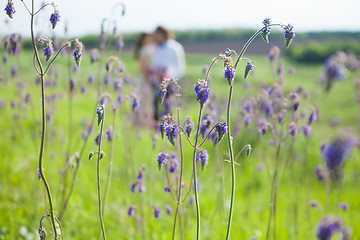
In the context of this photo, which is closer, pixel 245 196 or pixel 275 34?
pixel 245 196

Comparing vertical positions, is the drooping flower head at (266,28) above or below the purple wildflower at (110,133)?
above

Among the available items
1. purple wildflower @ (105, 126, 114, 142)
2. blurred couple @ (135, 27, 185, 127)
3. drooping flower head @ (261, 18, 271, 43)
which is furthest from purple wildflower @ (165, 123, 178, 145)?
blurred couple @ (135, 27, 185, 127)

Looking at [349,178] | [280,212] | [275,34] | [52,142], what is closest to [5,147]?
[52,142]

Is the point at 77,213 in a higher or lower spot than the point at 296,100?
lower

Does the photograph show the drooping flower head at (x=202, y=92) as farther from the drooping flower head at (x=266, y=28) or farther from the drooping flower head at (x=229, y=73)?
the drooping flower head at (x=266, y=28)

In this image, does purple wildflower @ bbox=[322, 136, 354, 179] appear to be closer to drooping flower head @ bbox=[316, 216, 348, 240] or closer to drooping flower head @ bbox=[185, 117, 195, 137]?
drooping flower head @ bbox=[316, 216, 348, 240]

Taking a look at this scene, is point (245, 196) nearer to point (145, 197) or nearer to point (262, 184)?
point (262, 184)

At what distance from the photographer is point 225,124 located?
189 cm

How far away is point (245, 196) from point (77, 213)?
2.59 meters

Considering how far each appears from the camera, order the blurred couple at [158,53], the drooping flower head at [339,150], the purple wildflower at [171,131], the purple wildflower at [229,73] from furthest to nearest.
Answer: the blurred couple at [158,53], the purple wildflower at [171,131], the purple wildflower at [229,73], the drooping flower head at [339,150]

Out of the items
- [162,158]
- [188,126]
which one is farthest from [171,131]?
[162,158]

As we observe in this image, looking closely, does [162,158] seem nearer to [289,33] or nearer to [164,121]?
[164,121]

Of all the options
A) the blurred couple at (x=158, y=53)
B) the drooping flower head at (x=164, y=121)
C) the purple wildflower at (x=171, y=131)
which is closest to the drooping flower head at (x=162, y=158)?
the drooping flower head at (x=164, y=121)

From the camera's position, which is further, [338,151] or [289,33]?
[289,33]
